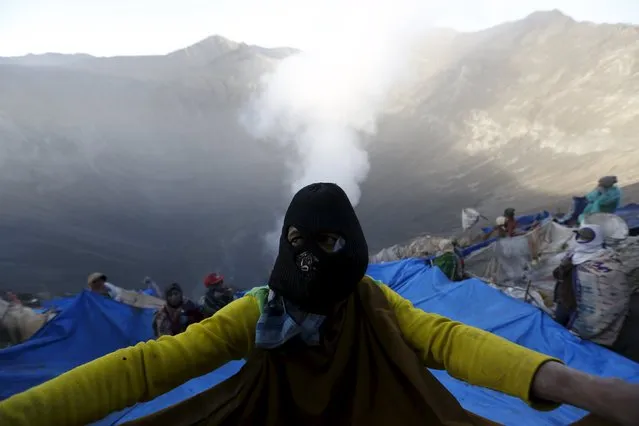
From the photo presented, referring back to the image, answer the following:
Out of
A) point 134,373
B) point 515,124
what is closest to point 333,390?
point 134,373

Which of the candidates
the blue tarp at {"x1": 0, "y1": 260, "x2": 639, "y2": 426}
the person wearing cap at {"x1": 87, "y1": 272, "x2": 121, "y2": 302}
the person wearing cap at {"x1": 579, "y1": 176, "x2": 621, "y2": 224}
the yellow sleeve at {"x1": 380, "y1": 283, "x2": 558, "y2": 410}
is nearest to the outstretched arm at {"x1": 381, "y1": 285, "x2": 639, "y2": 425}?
the yellow sleeve at {"x1": 380, "y1": 283, "x2": 558, "y2": 410}

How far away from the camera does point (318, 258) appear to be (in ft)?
3.43

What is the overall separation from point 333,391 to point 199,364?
1.17 feet

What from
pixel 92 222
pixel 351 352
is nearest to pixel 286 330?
pixel 351 352

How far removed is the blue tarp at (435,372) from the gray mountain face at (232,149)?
7.84 meters

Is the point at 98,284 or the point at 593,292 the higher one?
the point at 593,292

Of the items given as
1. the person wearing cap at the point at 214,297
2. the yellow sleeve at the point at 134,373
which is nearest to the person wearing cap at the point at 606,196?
the person wearing cap at the point at 214,297

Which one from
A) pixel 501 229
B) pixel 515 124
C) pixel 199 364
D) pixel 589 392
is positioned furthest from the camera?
pixel 515 124

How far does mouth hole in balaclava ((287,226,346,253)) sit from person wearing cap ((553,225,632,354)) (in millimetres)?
3385

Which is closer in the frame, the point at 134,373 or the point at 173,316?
the point at 134,373

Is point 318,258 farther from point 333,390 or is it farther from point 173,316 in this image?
point 173,316

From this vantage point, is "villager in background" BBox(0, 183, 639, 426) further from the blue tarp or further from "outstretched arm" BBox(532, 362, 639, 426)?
the blue tarp

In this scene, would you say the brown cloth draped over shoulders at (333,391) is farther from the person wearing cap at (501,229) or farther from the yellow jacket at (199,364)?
the person wearing cap at (501,229)

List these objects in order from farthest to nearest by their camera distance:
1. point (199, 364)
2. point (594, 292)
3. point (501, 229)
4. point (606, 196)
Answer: point (501, 229) → point (606, 196) → point (594, 292) → point (199, 364)
